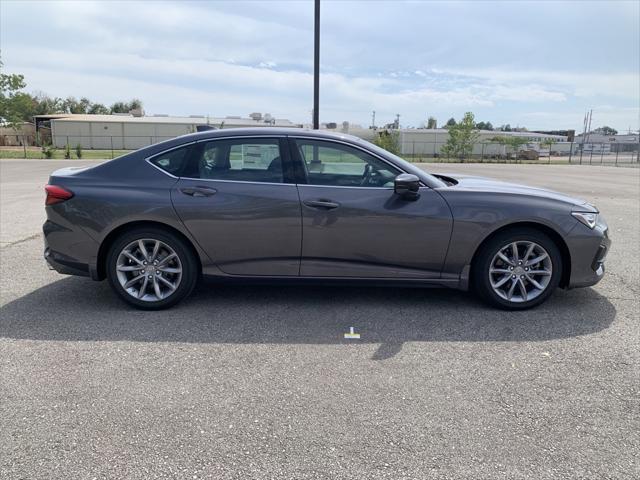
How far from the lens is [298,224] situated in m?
4.30

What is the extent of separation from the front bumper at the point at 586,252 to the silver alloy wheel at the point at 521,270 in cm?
23

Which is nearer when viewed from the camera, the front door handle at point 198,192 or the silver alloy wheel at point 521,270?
the front door handle at point 198,192

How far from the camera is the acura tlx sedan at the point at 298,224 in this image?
4305mm

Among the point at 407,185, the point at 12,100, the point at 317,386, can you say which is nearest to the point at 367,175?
the point at 407,185

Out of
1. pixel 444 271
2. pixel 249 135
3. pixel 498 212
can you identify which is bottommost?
pixel 444 271

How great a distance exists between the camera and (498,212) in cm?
434

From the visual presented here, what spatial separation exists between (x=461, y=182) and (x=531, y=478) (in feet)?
10.5

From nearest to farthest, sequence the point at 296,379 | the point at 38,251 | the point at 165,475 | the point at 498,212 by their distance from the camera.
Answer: the point at 165,475 < the point at 296,379 < the point at 498,212 < the point at 38,251

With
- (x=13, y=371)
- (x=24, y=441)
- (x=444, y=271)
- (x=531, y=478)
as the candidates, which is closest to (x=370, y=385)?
(x=531, y=478)

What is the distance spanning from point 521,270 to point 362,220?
5.03 ft

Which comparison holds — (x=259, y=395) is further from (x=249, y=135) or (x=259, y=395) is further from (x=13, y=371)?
(x=249, y=135)

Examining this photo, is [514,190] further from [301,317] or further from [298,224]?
[301,317]

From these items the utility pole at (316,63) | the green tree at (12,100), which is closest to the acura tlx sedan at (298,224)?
the utility pole at (316,63)

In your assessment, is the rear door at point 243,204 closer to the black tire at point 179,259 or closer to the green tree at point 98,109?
the black tire at point 179,259
